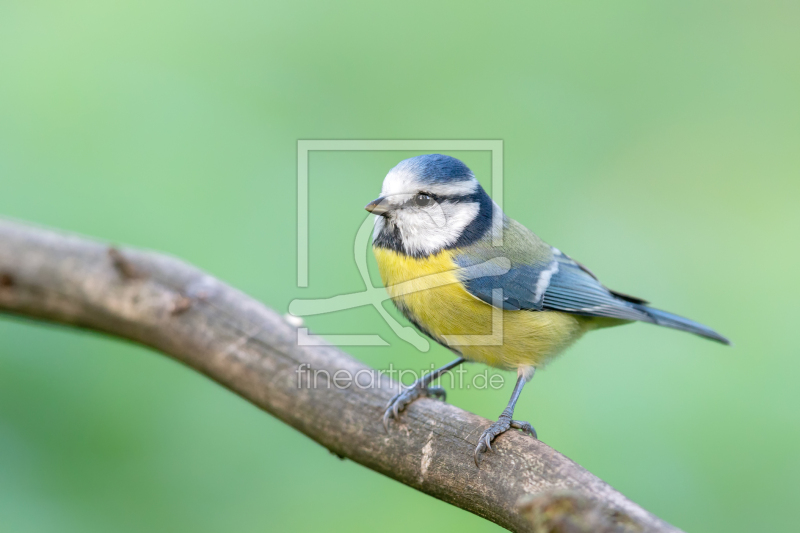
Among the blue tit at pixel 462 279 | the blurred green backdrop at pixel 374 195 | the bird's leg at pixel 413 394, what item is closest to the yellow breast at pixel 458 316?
the blue tit at pixel 462 279

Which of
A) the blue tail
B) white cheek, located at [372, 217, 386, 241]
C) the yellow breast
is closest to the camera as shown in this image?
the yellow breast

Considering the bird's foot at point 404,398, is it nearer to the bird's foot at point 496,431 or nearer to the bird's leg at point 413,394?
the bird's leg at point 413,394

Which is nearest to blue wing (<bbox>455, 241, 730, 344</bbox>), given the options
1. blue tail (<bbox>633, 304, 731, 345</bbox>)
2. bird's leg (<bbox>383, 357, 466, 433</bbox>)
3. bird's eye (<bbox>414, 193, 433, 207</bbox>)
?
blue tail (<bbox>633, 304, 731, 345</bbox>)

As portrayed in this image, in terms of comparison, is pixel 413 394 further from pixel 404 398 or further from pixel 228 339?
pixel 228 339

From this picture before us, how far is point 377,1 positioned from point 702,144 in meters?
1.63

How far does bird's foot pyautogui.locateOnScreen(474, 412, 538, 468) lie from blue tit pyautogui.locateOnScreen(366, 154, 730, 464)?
31mm

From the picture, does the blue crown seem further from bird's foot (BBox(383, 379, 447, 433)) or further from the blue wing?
bird's foot (BBox(383, 379, 447, 433))

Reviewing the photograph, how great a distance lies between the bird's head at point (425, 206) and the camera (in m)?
1.69

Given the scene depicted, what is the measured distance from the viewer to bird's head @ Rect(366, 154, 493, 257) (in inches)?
66.7

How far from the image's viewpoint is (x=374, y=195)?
2.36m

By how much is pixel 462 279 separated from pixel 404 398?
13.1 inches

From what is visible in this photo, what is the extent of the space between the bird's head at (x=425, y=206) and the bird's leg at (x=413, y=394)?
34cm

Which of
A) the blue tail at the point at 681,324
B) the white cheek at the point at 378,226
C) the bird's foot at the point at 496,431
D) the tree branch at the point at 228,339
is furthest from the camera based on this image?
the blue tail at the point at 681,324

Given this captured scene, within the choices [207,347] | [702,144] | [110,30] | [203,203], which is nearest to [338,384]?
[207,347]
